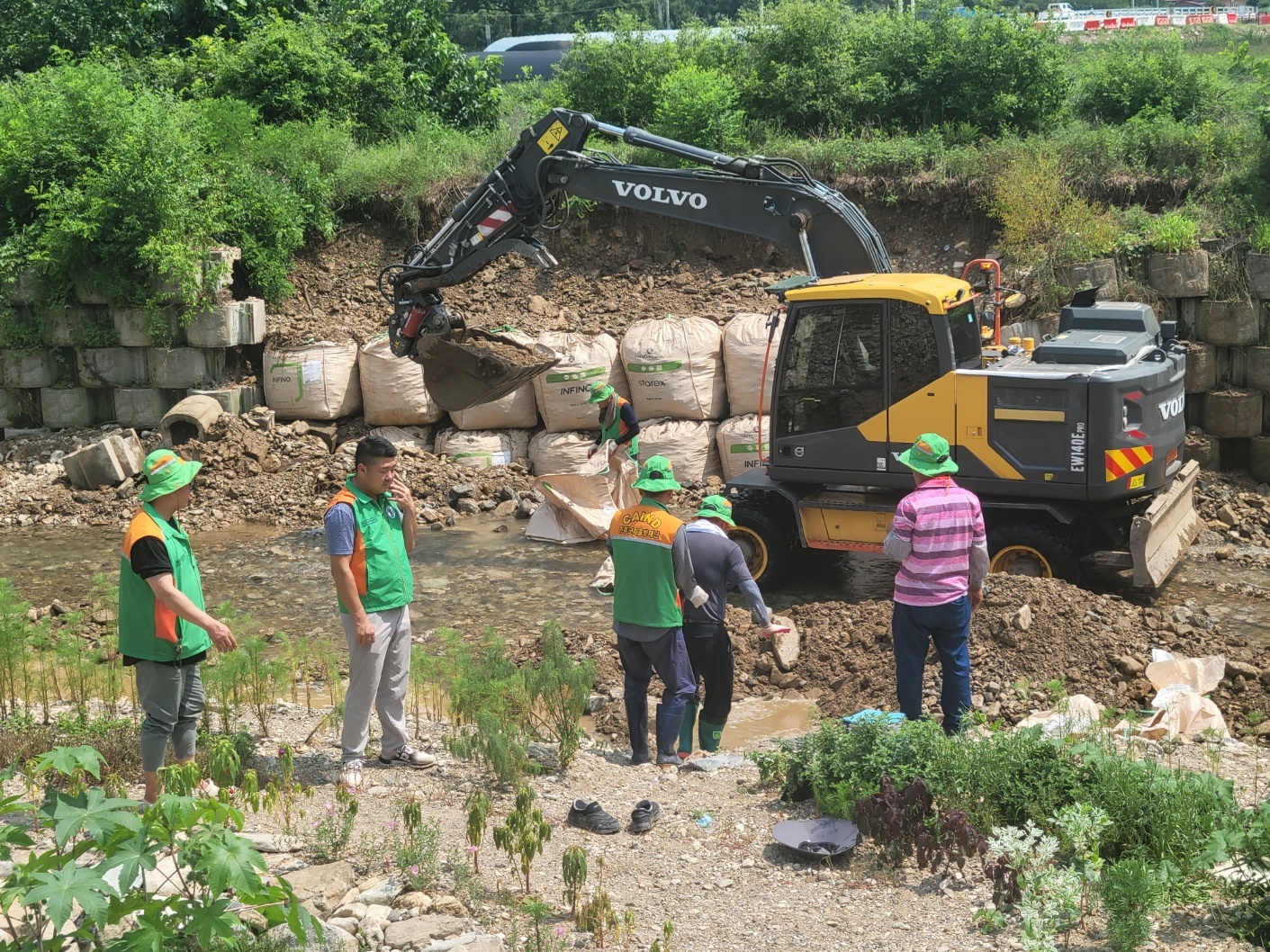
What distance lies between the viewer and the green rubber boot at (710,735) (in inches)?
238

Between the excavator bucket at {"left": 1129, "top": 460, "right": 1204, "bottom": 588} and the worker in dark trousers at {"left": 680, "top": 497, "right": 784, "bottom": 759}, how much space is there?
3.07m

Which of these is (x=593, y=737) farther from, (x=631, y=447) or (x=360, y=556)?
(x=631, y=447)

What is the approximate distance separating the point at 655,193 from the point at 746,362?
2.26 meters

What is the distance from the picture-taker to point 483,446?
12.2 m

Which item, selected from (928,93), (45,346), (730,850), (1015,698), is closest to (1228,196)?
(928,93)

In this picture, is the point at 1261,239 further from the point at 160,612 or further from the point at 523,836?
the point at 160,612

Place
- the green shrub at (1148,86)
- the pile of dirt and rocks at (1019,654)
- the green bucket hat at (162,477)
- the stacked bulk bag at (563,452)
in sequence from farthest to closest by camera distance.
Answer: the green shrub at (1148,86) < the stacked bulk bag at (563,452) < the pile of dirt and rocks at (1019,654) < the green bucket hat at (162,477)

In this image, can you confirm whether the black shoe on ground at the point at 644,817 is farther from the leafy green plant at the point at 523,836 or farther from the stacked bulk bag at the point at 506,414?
the stacked bulk bag at the point at 506,414

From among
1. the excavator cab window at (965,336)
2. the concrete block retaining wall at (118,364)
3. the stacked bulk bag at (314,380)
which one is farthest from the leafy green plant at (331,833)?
the concrete block retaining wall at (118,364)

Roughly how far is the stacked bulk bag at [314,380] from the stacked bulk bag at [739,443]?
384cm

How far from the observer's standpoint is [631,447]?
1005cm

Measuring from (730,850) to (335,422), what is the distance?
921 centimetres

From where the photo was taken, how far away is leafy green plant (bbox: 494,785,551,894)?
13.4 feet

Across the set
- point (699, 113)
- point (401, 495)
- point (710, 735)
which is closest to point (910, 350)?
point (710, 735)
